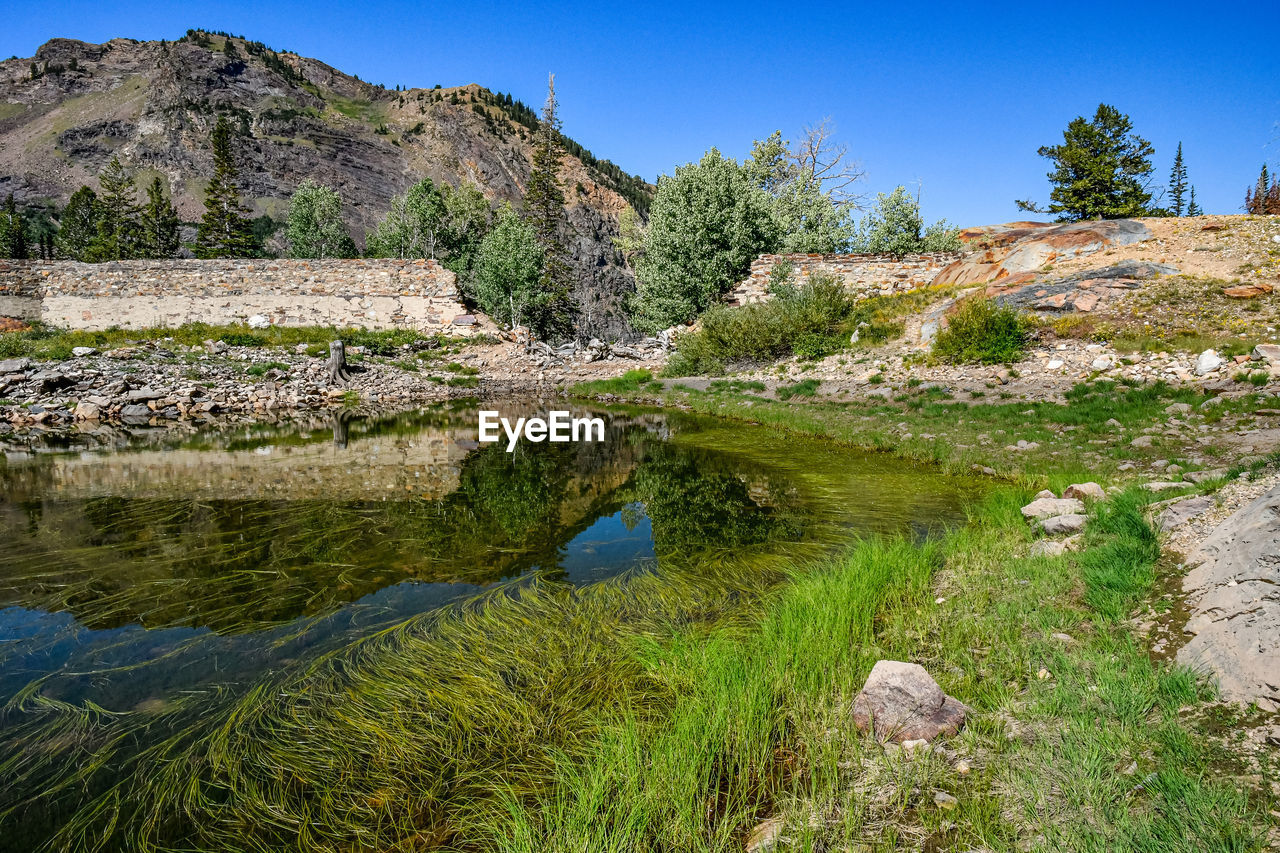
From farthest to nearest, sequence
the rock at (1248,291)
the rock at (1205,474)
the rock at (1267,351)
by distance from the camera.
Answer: the rock at (1248,291) < the rock at (1267,351) < the rock at (1205,474)

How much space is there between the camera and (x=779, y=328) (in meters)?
22.0

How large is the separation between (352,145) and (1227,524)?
5920 inches

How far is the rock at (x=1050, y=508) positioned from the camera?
20.9ft

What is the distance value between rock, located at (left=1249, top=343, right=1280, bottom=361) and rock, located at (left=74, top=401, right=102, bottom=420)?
99.5ft

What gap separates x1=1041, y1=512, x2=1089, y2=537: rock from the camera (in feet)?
19.1

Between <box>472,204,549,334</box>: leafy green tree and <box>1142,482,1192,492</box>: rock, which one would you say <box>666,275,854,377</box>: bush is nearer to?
<box>1142,482,1192,492</box>: rock

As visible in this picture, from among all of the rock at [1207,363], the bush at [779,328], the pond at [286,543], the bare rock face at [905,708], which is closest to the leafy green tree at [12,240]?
the pond at [286,543]

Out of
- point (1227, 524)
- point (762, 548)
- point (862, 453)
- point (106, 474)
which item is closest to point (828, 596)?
point (762, 548)

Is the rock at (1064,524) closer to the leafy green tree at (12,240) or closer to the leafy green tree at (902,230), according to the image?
the leafy green tree at (902,230)

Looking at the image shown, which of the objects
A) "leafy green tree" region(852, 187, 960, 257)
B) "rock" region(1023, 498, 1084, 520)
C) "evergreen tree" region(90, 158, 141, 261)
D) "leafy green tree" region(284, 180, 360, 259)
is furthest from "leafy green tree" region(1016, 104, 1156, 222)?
"evergreen tree" region(90, 158, 141, 261)

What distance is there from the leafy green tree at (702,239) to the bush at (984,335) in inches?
559

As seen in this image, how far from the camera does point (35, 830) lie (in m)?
2.65

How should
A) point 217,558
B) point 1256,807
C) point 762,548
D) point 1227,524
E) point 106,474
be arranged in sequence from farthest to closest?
point 106,474, point 762,548, point 217,558, point 1227,524, point 1256,807

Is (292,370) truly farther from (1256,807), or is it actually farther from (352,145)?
(352,145)
